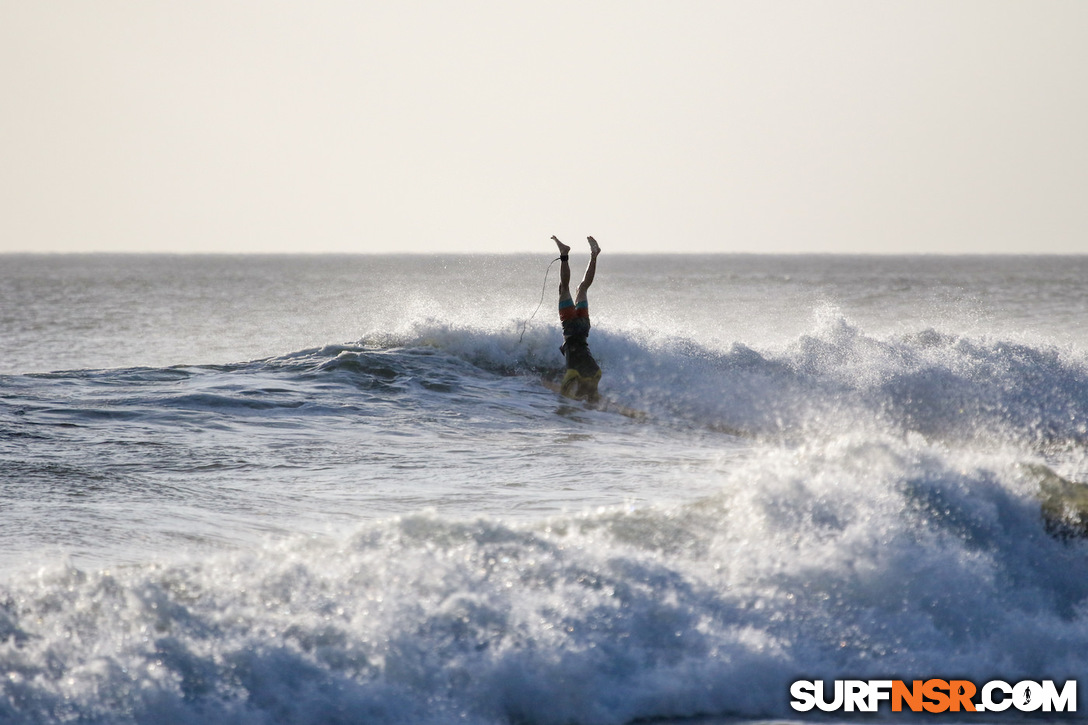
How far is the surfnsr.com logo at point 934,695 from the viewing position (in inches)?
201

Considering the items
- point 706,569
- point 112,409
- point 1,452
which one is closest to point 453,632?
point 706,569

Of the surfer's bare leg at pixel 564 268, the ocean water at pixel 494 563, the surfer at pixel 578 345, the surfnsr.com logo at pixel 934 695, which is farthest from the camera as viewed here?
the surfer at pixel 578 345

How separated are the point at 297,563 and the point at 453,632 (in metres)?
1.13

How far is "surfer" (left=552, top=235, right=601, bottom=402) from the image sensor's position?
1353cm

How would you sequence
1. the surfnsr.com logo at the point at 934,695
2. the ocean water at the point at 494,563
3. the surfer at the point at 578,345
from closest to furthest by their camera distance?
Answer: 1. the ocean water at the point at 494,563
2. the surfnsr.com logo at the point at 934,695
3. the surfer at the point at 578,345

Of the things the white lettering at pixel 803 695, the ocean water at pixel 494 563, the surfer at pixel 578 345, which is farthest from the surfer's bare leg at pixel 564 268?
the white lettering at pixel 803 695

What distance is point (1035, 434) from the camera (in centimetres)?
1263

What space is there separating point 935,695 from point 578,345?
Answer: 898 cm

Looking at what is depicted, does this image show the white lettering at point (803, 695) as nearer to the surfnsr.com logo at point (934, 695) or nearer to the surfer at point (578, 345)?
the surfnsr.com logo at point (934, 695)

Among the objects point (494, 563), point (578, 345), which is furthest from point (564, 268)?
point (494, 563)

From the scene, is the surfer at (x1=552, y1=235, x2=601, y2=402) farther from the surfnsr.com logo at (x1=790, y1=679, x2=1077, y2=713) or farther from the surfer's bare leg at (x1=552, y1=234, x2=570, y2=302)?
the surfnsr.com logo at (x1=790, y1=679, x2=1077, y2=713)

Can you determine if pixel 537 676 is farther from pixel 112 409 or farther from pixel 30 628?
pixel 112 409

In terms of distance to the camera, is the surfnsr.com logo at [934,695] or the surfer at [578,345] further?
the surfer at [578,345]

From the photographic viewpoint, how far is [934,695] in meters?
5.18
